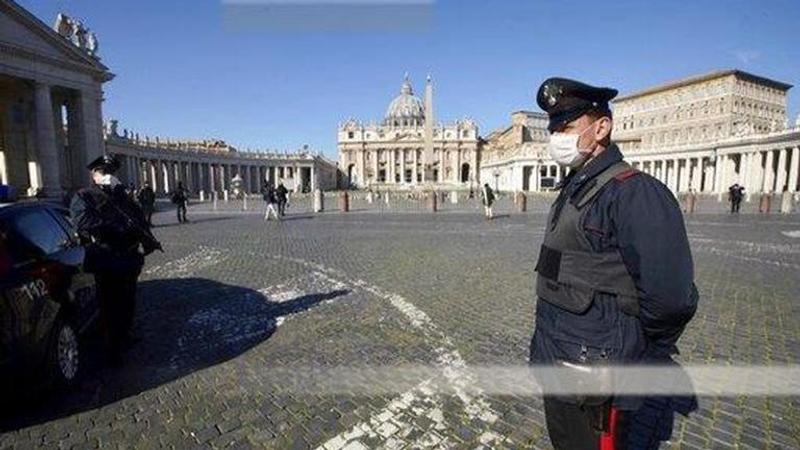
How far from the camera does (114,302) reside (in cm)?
474

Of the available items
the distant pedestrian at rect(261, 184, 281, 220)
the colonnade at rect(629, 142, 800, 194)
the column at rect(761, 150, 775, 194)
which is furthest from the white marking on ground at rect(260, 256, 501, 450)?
the column at rect(761, 150, 775, 194)

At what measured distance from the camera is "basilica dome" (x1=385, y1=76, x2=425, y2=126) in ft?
427

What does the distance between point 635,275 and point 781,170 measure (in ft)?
234

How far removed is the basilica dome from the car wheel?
12780cm

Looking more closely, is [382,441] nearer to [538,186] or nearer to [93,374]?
[93,374]

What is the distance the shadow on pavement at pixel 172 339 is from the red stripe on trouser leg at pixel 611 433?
12.6 ft

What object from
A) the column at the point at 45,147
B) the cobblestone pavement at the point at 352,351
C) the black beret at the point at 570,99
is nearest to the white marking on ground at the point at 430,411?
the cobblestone pavement at the point at 352,351

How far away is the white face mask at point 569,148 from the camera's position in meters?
2.15

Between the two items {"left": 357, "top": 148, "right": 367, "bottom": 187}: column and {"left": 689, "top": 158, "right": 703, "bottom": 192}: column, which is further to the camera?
{"left": 357, "top": 148, "right": 367, "bottom": 187}: column

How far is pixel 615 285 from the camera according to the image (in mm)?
1896

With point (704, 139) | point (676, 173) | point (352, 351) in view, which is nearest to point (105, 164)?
point (352, 351)

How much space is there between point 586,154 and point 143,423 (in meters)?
3.63

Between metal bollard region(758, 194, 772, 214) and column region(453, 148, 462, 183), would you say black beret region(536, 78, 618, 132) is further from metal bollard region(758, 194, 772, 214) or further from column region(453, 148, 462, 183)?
column region(453, 148, 462, 183)

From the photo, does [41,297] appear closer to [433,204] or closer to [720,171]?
[433,204]
